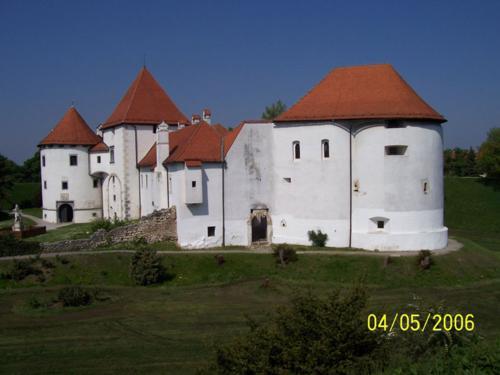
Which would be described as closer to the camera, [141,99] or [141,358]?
[141,358]

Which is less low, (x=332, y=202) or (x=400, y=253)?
(x=332, y=202)

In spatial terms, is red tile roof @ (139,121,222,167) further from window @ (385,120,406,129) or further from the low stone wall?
window @ (385,120,406,129)

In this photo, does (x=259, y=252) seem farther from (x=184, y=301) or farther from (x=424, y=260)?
(x=424, y=260)

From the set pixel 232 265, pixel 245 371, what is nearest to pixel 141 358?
pixel 245 371

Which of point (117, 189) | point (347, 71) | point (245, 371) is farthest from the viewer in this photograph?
point (117, 189)

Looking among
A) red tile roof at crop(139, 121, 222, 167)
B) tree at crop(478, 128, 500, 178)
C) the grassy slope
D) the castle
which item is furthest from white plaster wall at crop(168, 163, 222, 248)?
tree at crop(478, 128, 500, 178)

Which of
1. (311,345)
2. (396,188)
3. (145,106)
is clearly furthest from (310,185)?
(311,345)

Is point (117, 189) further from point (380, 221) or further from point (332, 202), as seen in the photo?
point (380, 221)

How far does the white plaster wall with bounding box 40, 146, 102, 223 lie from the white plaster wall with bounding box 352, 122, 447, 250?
24032mm

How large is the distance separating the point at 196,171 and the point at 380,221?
10.7m

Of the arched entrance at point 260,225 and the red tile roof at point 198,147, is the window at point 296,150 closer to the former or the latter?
the arched entrance at point 260,225

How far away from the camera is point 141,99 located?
41906mm

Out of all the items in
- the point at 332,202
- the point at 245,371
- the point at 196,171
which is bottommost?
the point at 245,371

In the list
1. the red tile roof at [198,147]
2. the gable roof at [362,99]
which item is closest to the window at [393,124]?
the gable roof at [362,99]
